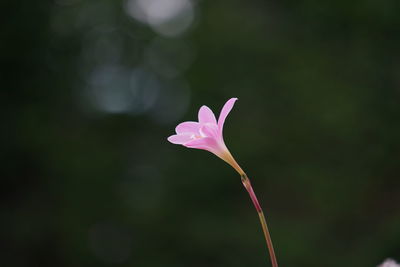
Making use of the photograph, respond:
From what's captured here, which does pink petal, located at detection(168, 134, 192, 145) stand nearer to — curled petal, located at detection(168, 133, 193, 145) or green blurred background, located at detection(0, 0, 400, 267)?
curled petal, located at detection(168, 133, 193, 145)

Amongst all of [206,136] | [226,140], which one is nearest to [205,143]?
[206,136]

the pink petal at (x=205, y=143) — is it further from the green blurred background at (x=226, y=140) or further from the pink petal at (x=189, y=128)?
the green blurred background at (x=226, y=140)

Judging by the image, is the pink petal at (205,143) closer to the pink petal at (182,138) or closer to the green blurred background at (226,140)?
the pink petal at (182,138)

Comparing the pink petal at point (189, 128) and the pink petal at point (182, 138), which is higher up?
the pink petal at point (189, 128)

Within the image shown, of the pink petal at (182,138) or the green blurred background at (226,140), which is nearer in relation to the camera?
the pink petal at (182,138)

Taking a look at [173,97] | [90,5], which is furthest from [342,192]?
[90,5]

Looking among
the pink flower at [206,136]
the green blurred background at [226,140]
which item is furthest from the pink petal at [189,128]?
the green blurred background at [226,140]

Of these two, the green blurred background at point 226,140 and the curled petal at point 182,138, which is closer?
the curled petal at point 182,138

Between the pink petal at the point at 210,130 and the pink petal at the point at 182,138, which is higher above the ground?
the pink petal at the point at 210,130

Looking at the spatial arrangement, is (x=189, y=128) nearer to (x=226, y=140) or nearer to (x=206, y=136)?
(x=206, y=136)

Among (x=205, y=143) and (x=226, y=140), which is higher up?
(x=205, y=143)
